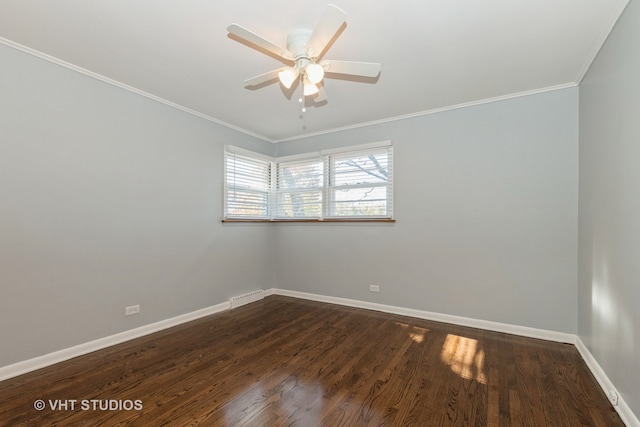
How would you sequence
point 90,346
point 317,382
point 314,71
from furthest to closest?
point 90,346 < point 317,382 < point 314,71

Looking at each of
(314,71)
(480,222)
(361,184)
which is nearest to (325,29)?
(314,71)

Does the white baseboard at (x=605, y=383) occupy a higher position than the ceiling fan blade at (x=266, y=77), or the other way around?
the ceiling fan blade at (x=266, y=77)

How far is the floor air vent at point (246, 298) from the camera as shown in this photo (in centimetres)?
402

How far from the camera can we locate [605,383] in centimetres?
205

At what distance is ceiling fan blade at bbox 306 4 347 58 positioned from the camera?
154 centimetres

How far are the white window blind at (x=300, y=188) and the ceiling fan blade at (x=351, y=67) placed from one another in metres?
2.29

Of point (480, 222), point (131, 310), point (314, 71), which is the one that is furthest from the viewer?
point (480, 222)

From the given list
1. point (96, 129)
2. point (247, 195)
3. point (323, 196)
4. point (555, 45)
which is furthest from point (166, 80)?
point (555, 45)

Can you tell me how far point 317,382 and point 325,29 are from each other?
238cm

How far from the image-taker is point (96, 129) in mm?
2709

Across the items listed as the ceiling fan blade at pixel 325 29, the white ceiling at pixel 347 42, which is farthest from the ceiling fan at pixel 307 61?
the white ceiling at pixel 347 42

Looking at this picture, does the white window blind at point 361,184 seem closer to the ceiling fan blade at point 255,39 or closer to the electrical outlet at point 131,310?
the ceiling fan blade at point 255,39

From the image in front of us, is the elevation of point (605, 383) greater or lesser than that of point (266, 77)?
lesser

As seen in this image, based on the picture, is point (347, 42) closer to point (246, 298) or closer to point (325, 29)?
point (325, 29)
